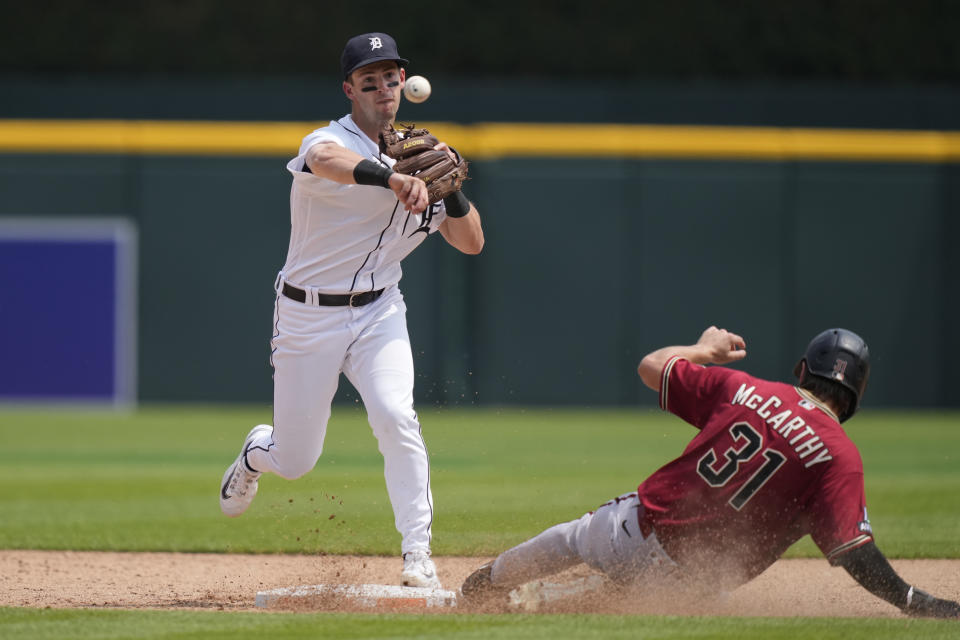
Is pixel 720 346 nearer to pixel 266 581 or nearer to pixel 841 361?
pixel 841 361

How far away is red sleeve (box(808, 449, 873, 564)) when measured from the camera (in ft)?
12.1

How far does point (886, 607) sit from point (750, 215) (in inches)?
354

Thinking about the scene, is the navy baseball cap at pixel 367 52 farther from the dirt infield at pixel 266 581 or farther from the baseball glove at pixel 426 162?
the dirt infield at pixel 266 581

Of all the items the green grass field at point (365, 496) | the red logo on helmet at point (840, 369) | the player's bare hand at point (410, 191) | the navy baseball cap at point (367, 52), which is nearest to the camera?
the red logo on helmet at point (840, 369)

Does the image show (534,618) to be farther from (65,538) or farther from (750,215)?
(750,215)

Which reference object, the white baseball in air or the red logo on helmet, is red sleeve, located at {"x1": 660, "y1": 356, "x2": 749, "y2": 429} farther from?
the white baseball in air

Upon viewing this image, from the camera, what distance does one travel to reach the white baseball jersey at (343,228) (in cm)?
459

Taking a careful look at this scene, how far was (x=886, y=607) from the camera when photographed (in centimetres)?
447

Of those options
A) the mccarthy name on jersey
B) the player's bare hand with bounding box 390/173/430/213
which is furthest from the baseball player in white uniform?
the mccarthy name on jersey

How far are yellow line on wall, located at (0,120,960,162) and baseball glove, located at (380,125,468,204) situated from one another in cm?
843

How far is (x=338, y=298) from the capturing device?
4590mm

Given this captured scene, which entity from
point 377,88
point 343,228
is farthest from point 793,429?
point 377,88

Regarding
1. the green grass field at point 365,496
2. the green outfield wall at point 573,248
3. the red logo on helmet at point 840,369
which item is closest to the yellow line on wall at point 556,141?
the green outfield wall at point 573,248

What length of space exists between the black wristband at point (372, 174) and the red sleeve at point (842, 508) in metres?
1.60
